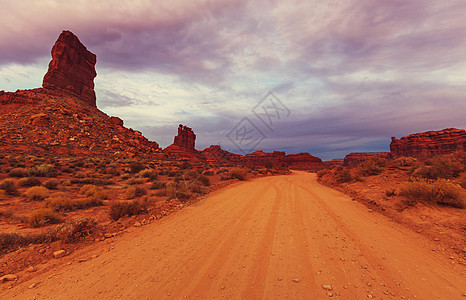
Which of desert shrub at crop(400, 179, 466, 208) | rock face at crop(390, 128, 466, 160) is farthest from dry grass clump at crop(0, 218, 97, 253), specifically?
rock face at crop(390, 128, 466, 160)

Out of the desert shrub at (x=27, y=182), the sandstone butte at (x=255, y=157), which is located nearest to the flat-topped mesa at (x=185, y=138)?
the sandstone butte at (x=255, y=157)

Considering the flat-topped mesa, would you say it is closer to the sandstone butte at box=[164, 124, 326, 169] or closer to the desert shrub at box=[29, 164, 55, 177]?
the sandstone butte at box=[164, 124, 326, 169]

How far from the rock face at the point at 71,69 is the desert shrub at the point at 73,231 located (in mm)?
69624

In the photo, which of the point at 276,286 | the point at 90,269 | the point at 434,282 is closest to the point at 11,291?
the point at 90,269

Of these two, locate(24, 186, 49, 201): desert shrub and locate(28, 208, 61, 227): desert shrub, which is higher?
locate(24, 186, 49, 201): desert shrub

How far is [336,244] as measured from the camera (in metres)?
3.89

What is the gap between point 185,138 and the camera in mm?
85938

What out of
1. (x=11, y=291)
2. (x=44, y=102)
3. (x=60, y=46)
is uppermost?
(x=60, y=46)

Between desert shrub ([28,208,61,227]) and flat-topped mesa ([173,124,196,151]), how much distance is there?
78.1 meters

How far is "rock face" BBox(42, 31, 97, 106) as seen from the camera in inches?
2070

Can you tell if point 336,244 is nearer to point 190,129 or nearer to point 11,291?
point 11,291

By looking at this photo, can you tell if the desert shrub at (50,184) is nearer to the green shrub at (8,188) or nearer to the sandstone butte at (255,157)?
the green shrub at (8,188)

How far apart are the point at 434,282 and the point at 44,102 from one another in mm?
61384

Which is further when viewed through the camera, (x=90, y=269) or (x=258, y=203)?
(x=258, y=203)
